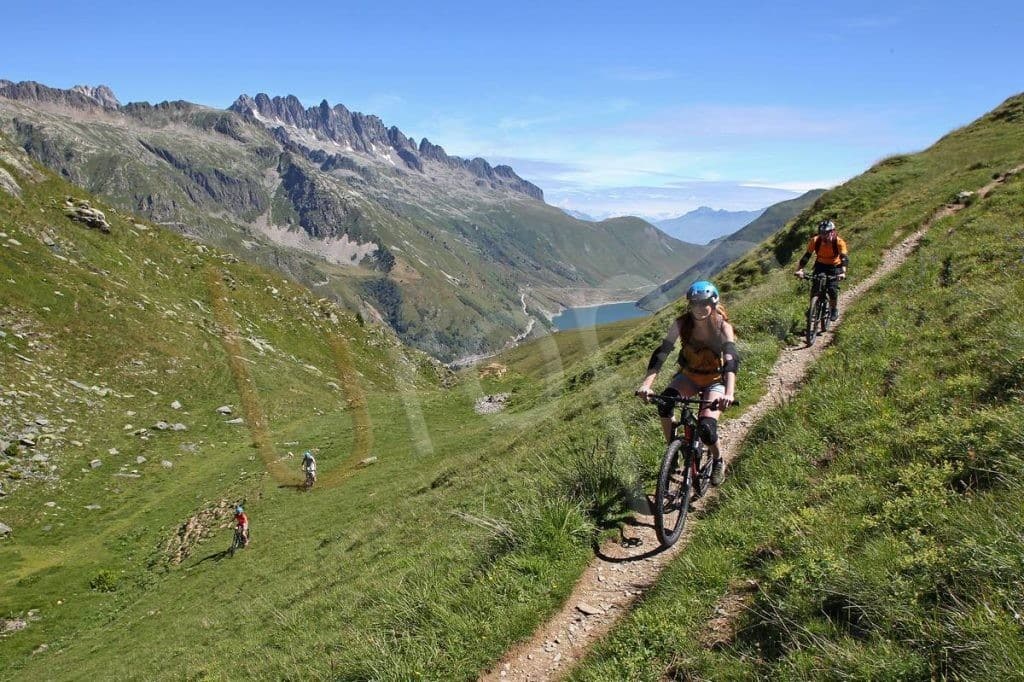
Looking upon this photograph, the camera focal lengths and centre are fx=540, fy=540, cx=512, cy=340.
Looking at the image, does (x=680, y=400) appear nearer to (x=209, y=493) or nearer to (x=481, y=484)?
(x=481, y=484)

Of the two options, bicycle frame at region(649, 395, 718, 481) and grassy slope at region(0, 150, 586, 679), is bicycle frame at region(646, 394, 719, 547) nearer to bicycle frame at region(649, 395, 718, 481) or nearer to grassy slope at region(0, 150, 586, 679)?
bicycle frame at region(649, 395, 718, 481)

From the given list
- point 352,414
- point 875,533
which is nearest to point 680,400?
point 875,533

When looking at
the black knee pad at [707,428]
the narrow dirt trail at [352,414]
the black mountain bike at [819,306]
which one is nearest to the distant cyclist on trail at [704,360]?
the black knee pad at [707,428]

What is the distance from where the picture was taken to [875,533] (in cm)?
672

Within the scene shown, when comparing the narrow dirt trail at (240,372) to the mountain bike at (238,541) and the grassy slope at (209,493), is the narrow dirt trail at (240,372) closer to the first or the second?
the grassy slope at (209,493)

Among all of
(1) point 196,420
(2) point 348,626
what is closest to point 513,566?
(2) point 348,626

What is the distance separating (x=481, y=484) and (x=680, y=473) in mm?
9513

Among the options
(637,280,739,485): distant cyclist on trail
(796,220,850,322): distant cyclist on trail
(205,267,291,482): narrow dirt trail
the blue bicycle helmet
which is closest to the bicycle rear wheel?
(637,280,739,485): distant cyclist on trail

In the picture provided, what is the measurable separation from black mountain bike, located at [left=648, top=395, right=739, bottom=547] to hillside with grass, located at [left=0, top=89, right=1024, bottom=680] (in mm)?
524

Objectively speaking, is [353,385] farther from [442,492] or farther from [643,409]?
[643,409]

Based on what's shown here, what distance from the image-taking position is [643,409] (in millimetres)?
16047

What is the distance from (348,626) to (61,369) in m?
34.6

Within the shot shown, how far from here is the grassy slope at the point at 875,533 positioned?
200 inches

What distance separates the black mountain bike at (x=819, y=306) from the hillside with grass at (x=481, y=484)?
2.68ft
